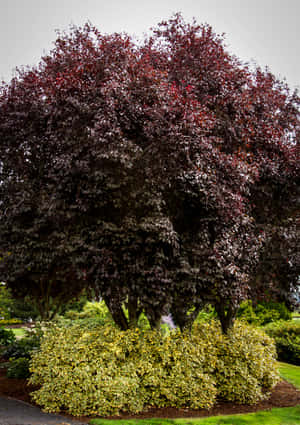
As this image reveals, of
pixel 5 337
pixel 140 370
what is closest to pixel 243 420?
pixel 140 370

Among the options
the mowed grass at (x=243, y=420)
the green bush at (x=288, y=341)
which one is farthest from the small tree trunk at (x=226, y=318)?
the green bush at (x=288, y=341)

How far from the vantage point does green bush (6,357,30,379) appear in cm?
871

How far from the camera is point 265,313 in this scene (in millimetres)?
15297

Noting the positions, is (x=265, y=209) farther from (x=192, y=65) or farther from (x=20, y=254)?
(x=20, y=254)

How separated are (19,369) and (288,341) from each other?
8836 mm

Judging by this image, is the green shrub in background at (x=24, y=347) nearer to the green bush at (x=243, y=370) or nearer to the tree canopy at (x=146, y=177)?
the tree canopy at (x=146, y=177)

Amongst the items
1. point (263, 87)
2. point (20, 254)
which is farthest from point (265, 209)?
point (20, 254)

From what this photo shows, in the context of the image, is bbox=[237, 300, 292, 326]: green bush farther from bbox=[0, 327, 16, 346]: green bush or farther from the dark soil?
bbox=[0, 327, 16, 346]: green bush

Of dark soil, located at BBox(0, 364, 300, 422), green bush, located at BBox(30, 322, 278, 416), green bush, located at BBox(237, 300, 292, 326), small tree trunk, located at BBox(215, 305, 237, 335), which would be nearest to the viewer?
green bush, located at BBox(30, 322, 278, 416)

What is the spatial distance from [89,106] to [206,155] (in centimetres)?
253

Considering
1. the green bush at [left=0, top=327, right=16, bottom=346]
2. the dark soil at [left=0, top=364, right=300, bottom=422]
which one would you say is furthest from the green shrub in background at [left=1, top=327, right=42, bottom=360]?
the green bush at [left=0, top=327, right=16, bottom=346]

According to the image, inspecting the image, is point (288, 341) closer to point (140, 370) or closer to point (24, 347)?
point (140, 370)

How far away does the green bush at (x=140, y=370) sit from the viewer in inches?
244

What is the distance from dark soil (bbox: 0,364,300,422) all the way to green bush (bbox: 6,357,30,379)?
12 cm
